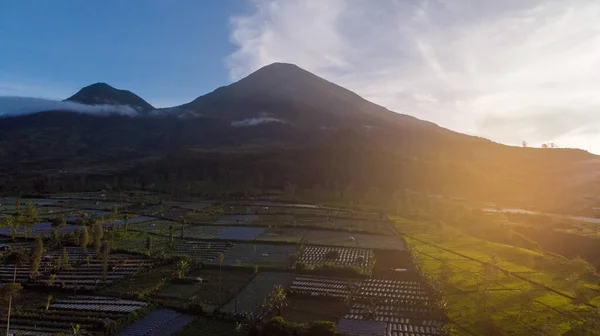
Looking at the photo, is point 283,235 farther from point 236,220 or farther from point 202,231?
point 236,220

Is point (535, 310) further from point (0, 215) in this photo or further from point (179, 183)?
point (179, 183)

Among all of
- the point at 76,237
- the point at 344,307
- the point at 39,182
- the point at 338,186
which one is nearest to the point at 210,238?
the point at 76,237

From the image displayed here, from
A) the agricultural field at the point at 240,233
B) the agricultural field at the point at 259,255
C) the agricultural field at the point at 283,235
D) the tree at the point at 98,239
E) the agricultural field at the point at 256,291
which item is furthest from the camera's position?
the agricultural field at the point at 240,233

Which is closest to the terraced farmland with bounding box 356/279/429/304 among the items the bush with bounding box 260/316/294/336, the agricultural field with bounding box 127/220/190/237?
the bush with bounding box 260/316/294/336

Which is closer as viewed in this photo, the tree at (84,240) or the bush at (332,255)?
the bush at (332,255)

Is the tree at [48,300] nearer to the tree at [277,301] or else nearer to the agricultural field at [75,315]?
the agricultural field at [75,315]

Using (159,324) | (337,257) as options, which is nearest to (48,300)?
(159,324)

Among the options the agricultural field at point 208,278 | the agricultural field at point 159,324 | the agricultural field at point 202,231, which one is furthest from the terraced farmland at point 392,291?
the agricultural field at point 202,231

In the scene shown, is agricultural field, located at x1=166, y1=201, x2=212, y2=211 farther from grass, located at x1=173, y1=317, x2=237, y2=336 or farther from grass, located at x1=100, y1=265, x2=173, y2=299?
grass, located at x1=173, y1=317, x2=237, y2=336
